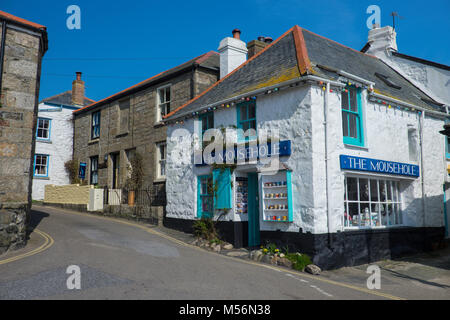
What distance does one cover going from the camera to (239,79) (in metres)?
14.1

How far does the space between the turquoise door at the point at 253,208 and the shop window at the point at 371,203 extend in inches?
112

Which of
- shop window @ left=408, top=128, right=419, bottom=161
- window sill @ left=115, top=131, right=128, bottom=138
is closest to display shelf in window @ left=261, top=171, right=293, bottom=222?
shop window @ left=408, top=128, right=419, bottom=161

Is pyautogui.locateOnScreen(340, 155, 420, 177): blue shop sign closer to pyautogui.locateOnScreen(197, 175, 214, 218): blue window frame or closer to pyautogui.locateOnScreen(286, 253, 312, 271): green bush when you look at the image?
pyautogui.locateOnScreen(286, 253, 312, 271): green bush

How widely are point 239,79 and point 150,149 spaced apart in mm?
6754

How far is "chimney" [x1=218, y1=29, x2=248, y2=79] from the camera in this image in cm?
1653

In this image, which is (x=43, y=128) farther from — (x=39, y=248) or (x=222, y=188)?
(x=222, y=188)

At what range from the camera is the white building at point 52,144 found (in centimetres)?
2520

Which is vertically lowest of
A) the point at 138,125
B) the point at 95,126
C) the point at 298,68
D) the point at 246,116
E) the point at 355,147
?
the point at 355,147

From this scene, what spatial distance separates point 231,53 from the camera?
16.6m

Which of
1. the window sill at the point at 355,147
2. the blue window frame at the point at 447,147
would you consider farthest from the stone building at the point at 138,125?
the blue window frame at the point at 447,147

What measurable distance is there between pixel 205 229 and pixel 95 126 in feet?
46.7

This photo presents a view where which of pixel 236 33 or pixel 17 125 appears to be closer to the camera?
pixel 17 125

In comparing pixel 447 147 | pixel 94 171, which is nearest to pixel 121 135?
pixel 94 171

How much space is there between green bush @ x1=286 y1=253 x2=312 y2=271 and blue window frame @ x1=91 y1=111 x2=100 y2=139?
55.6 feet
